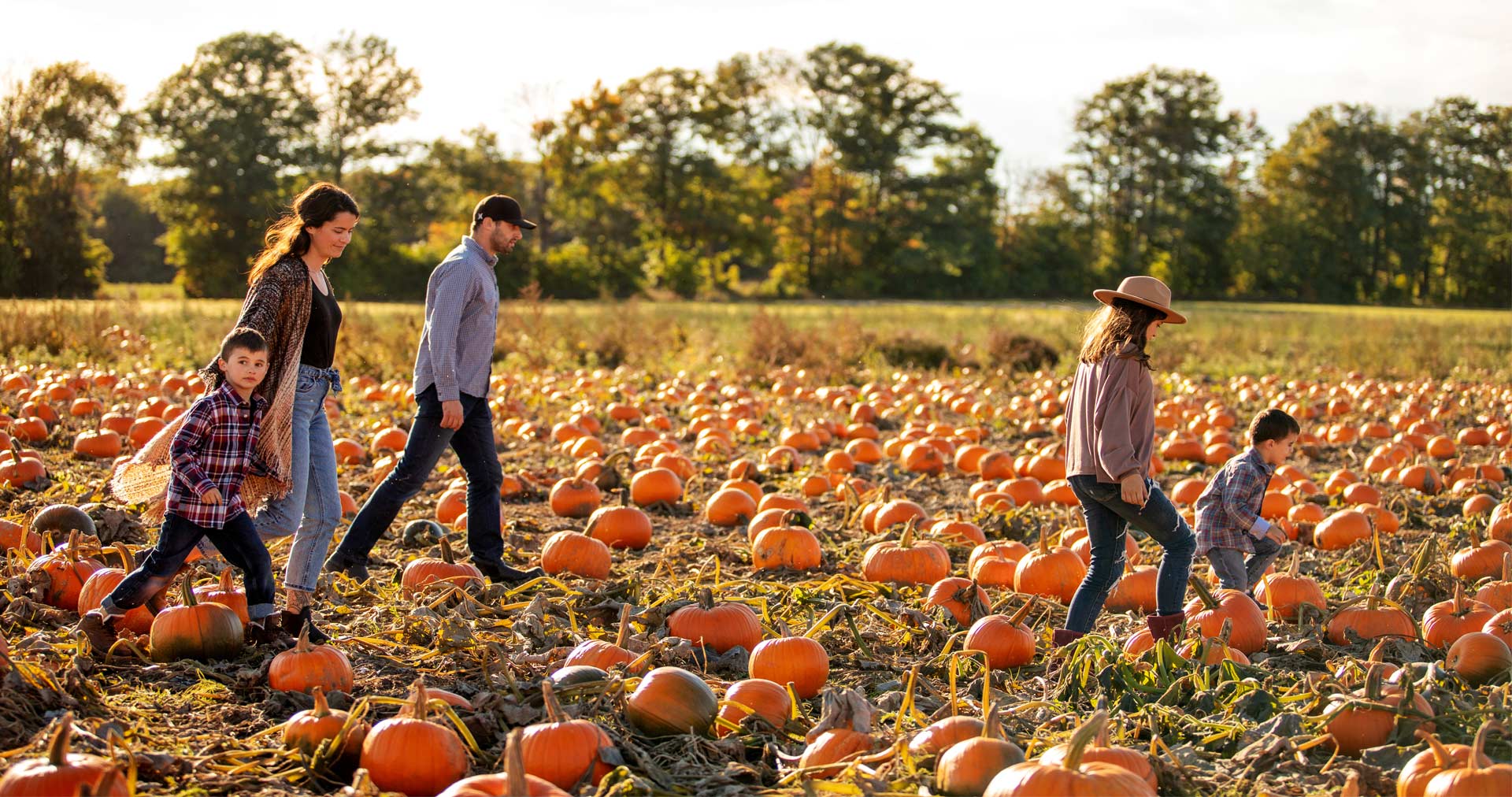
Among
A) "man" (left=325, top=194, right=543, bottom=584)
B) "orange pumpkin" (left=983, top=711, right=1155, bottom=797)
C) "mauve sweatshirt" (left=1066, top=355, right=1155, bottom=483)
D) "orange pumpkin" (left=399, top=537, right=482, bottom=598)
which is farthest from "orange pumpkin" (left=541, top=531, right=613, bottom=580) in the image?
"orange pumpkin" (left=983, top=711, right=1155, bottom=797)

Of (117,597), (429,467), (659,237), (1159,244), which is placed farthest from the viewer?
→ (1159,244)

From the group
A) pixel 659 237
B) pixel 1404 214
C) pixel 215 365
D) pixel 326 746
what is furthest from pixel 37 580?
pixel 1404 214

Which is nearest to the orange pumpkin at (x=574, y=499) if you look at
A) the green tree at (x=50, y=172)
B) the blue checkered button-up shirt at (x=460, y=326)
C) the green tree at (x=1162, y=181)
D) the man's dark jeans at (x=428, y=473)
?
the man's dark jeans at (x=428, y=473)

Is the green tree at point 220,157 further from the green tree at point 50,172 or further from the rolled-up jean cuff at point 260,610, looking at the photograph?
the rolled-up jean cuff at point 260,610

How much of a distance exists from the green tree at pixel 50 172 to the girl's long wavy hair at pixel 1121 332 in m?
33.3

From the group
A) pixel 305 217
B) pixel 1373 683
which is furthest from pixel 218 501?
pixel 1373 683

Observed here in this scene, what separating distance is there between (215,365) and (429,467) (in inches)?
52.8

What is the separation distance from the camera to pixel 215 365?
4.05m

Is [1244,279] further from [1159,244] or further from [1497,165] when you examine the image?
[1497,165]

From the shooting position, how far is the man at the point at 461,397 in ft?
16.9

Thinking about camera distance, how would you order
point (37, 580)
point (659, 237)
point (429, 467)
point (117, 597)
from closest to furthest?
point (117, 597) < point (37, 580) < point (429, 467) < point (659, 237)

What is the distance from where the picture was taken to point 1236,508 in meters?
4.89

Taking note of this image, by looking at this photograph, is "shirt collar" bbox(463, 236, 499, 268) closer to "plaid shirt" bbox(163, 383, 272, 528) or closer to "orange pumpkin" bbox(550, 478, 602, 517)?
"plaid shirt" bbox(163, 383, 272, 528)

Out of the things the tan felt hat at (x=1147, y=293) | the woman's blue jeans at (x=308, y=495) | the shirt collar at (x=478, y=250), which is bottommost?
the woman's blue jeans at (x=308, y=495)
